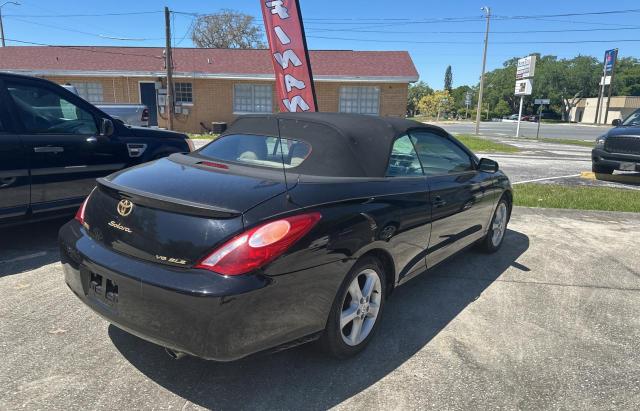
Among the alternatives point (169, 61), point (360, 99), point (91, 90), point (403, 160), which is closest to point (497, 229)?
point (403, 160)

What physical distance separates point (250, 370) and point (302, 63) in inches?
274

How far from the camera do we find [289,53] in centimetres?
870

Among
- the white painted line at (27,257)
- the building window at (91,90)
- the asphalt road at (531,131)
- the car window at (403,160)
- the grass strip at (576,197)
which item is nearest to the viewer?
the car window at (403,160)

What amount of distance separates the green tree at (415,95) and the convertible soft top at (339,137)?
95.7 metres

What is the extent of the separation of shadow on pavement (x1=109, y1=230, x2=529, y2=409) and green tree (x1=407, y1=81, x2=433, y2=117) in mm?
96099

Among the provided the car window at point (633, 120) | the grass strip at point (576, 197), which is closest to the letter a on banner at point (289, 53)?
the grass strip at point (576, 197)

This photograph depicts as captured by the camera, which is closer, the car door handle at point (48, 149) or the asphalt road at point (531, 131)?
the car door handle at point (48, 149)

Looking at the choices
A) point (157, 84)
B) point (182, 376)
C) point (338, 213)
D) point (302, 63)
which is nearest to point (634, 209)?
point (302, 63)

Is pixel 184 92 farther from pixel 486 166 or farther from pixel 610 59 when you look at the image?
pixel 610 59

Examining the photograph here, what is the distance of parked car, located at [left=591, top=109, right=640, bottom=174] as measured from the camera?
383 inches

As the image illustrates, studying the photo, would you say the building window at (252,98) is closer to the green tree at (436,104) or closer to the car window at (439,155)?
the car window at (439,155)

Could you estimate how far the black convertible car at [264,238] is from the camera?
2.21m

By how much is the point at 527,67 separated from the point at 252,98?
16.4 metres

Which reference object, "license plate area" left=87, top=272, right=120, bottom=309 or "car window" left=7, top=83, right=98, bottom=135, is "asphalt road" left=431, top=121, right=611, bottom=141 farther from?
"license plate area" left=87, top=272, right=120, bottom=309
